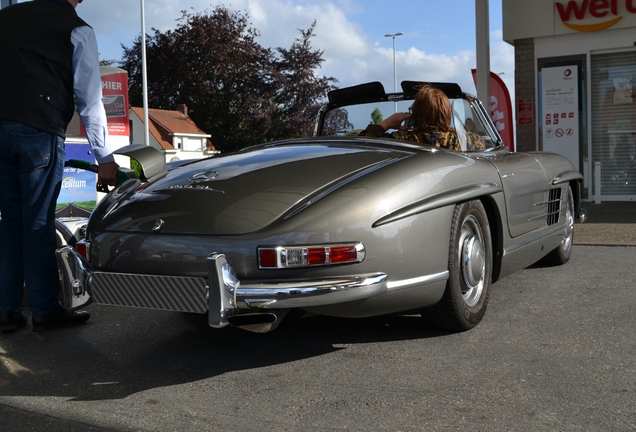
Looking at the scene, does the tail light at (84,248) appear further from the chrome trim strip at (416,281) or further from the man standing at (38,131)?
the chrome trim strip at (416,281)

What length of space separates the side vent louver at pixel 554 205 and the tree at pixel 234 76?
3744 cm

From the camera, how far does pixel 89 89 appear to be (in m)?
3.88

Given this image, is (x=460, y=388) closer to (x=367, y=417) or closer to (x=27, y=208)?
(x=367, y=417)

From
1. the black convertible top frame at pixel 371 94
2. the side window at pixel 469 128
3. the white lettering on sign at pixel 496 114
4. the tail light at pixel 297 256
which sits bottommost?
the tail light at pixel 297 256

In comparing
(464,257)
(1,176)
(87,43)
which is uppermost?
(87,43)

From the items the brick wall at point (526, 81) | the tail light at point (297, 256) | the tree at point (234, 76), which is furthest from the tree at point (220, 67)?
the tail light at point (297, 256)

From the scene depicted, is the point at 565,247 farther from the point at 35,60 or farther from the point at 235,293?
the point at 35,60

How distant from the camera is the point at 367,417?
8.34 ft

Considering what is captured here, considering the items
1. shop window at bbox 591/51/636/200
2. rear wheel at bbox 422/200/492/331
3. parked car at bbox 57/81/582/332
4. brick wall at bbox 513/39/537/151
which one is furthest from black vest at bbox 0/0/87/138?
shop window at bbox 591/51/636/200

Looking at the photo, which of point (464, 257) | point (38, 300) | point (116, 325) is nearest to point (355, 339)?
point (464, 257)

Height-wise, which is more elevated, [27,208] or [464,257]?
[27,208]

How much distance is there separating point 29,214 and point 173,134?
1901 inches

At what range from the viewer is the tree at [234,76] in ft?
140

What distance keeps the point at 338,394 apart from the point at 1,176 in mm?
2204
